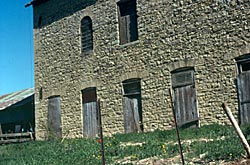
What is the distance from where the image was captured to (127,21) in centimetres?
1580

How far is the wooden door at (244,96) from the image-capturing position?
1222 centimetres

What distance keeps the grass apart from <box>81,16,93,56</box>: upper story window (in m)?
4.68

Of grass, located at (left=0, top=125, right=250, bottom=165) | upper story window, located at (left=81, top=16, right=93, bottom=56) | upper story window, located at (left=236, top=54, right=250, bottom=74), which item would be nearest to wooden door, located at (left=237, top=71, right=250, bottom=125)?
upper story window, located at (left=236, top=54, right=250, bottom=74)

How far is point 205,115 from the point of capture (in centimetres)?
1313

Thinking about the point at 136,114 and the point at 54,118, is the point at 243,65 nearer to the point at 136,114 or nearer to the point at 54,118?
the point at 136,114

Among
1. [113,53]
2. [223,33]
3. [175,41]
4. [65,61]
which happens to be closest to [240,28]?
[223,33]

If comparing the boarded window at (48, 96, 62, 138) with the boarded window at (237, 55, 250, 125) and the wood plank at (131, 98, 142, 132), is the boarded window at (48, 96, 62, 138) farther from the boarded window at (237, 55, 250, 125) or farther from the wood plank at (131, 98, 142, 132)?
the boarded window at (237, 55, 250, 125)

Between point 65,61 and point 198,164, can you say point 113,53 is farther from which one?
point 198,164

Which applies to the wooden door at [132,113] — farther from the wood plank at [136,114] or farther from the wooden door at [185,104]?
the wooden door at [185,104]

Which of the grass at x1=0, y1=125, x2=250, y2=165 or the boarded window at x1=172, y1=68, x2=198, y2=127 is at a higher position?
the boarded window at x1=172, y1=68, x2=198, y2=127

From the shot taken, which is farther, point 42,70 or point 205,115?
point 42,70

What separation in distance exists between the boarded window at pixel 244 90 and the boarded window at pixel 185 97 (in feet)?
5.50

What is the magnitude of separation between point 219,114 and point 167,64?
2.75m

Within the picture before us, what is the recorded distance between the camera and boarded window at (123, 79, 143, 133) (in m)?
15.1
